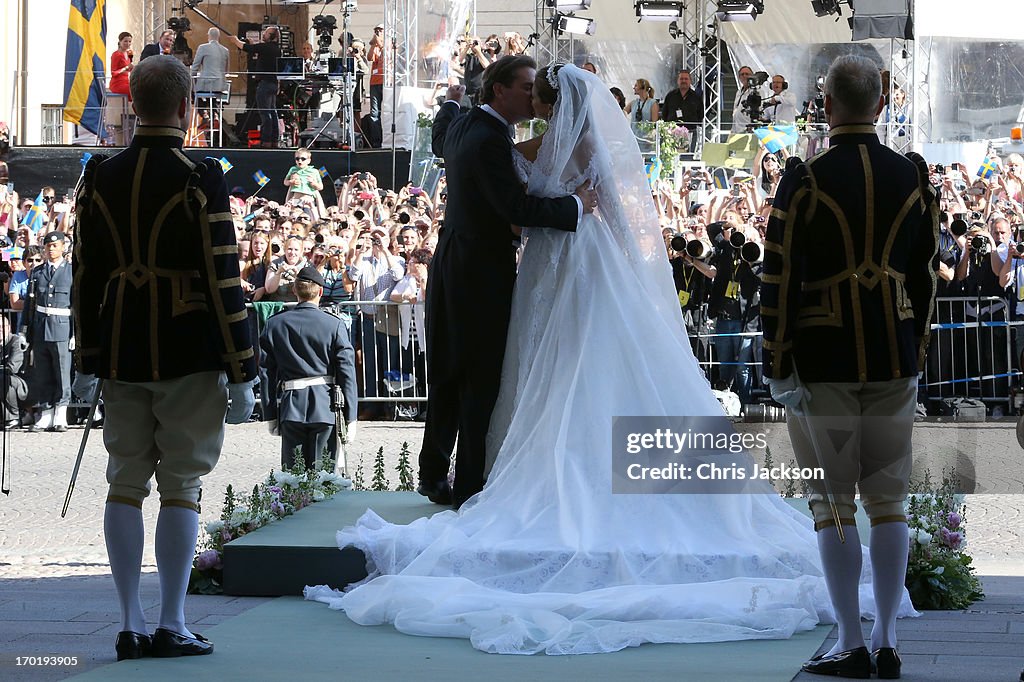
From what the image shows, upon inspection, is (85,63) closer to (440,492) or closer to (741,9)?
(741,9)

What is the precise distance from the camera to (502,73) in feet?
21.3

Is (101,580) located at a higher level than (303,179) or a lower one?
lower

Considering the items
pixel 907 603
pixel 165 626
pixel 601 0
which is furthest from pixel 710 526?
pixel 601 0

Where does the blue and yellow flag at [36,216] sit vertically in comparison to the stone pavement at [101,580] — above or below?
above

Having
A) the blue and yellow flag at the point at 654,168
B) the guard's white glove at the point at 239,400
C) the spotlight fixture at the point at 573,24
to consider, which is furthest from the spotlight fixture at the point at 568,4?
the guard's white glove at the point at 239,400

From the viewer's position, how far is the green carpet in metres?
4.48

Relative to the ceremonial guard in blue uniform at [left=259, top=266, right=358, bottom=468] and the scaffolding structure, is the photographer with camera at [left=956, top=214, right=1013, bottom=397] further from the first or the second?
the scaffolding structure

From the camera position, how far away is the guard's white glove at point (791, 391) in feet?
14.7

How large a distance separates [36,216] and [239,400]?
1543cm

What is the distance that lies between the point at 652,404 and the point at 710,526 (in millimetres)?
520

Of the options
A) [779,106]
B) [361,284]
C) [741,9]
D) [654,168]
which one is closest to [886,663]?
[361,284]

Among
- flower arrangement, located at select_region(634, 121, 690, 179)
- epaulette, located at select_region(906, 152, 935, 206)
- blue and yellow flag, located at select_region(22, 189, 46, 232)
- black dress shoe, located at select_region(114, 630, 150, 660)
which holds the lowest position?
black dress shoe, located at select_region(114, 630, 150, 660)

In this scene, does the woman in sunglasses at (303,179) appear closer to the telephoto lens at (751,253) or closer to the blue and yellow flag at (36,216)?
the blue and yellow flag at (36,216)

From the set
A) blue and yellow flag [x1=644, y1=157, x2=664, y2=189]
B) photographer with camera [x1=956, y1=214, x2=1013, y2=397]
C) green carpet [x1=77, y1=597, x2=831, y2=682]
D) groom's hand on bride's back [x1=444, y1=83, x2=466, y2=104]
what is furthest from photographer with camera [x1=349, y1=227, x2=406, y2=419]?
green carpet [x1=77, y1=597, x2=831, y2=682]
